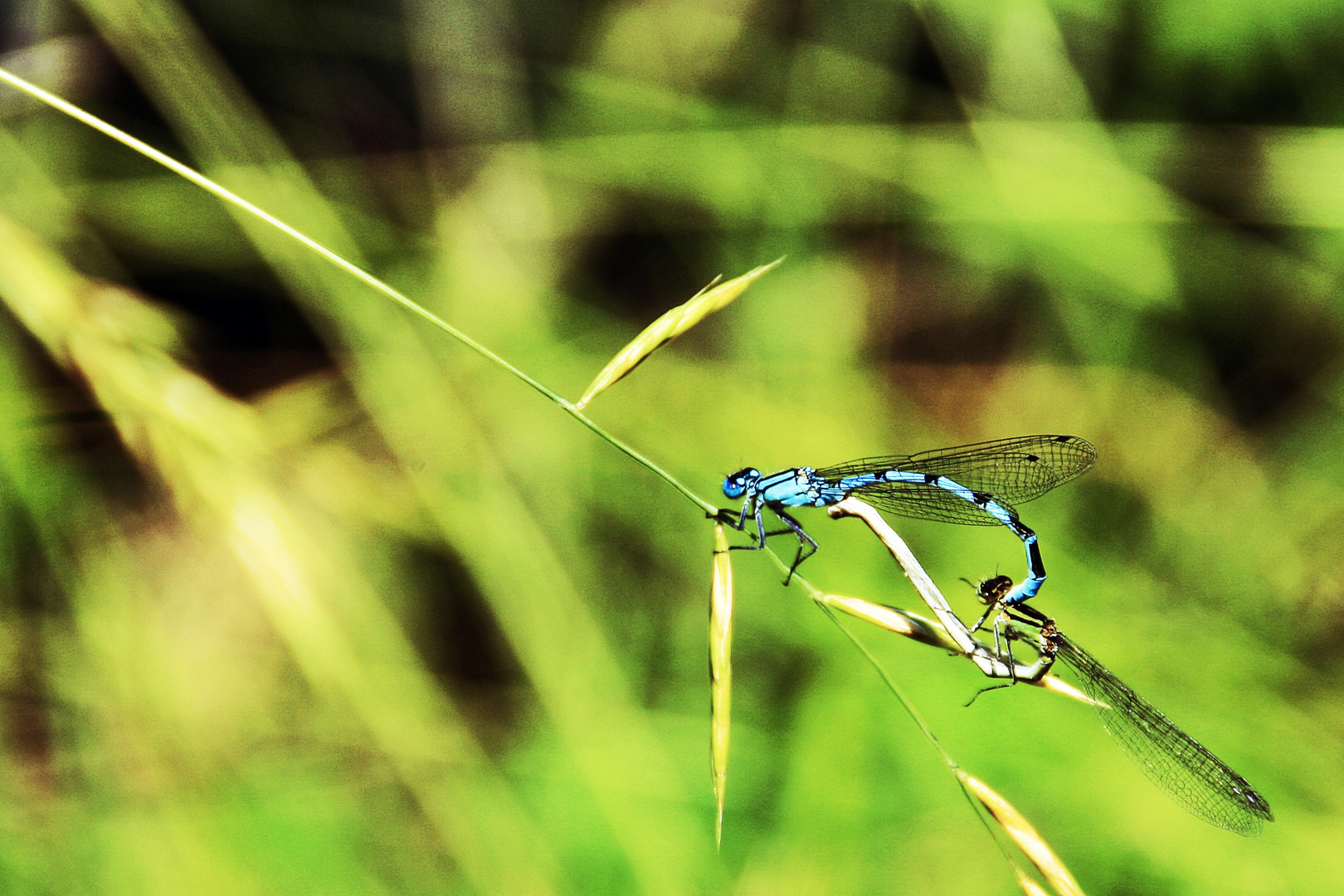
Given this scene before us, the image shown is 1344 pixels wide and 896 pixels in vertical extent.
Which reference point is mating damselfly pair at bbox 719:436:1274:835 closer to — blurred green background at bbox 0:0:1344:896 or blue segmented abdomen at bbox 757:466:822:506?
blue segmented abdomen at bbox 757:466:822:506

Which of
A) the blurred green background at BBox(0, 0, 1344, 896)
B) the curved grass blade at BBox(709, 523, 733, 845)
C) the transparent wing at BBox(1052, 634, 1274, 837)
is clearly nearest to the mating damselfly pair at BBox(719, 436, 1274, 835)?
the transparent wing at BBox(1052, 634, 1274, 837)

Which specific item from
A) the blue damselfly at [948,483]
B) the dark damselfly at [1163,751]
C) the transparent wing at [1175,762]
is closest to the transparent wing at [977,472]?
the blue damselfly at [948,483]

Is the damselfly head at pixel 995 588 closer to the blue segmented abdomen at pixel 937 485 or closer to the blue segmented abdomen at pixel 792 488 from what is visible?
the blue segmented abdomen at pixel 937 485

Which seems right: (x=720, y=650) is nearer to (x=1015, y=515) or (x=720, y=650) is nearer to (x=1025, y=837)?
(x=1025, y=837)

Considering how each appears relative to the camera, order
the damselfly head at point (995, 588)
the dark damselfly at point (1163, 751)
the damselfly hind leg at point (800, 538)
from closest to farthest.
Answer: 1. the dark damselfly at point (1163, 751)
2. the damselfly hind leg at point (800, 538)
3. the damselfly head at point (995, 588)

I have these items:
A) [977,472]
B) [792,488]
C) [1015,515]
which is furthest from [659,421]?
[1015,515]

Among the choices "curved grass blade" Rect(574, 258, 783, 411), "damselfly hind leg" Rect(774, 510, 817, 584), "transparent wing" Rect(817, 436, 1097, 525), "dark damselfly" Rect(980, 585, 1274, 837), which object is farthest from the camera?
"transparent wing" Rect(817, 436, 1097, 525)

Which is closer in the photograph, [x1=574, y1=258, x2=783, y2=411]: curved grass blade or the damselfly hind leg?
[x1=574, y1=258, x2=783, y2=411]: curved grass blade
